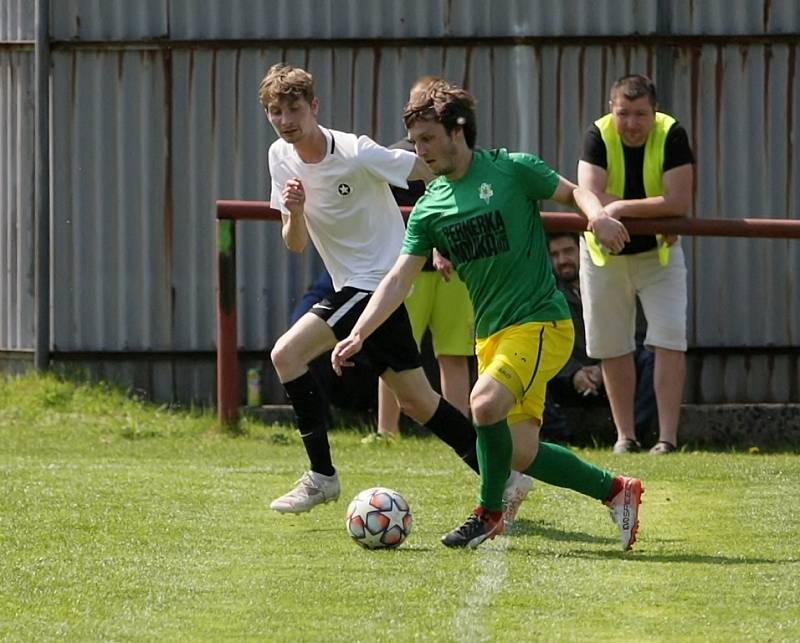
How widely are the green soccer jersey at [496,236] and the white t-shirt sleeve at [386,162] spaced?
43.1 inches

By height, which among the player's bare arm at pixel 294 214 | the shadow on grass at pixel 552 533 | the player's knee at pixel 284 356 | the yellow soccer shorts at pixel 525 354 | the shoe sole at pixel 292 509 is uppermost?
the player's bare arm at pixel 294 214

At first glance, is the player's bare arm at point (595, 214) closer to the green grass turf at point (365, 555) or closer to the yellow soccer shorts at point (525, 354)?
the yellow soccer shorts at point (525, 354)

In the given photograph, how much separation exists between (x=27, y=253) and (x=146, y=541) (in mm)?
5721

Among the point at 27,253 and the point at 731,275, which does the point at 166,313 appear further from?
the point at 731,275

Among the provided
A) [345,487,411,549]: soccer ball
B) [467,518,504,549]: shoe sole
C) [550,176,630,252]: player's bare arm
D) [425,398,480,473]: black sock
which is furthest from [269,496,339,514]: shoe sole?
[550,176,630,252]: player's bare arm

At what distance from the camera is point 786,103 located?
12461 millimetres

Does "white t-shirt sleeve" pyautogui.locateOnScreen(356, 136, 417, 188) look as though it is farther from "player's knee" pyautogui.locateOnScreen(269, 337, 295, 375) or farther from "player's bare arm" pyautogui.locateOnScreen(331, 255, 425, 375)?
"player's bare arm" pyautogui.locateOnScreen(331, 255, 425, 375)

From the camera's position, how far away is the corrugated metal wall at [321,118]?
12469 millimetres

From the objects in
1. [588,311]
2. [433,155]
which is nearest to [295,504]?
[433,155]

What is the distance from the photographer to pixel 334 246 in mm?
8688

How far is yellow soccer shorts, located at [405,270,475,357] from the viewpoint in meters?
11.2

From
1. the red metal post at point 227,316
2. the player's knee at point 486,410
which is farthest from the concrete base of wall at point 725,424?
the player's knee at point 486,410

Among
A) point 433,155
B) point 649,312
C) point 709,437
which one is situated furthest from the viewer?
point 709,437

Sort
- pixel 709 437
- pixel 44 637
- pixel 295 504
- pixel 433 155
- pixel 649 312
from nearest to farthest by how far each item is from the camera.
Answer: pixel 44 637 < pixel 433 155 < pixel 295 504 < pixel 649 312 < pixel 709 437
